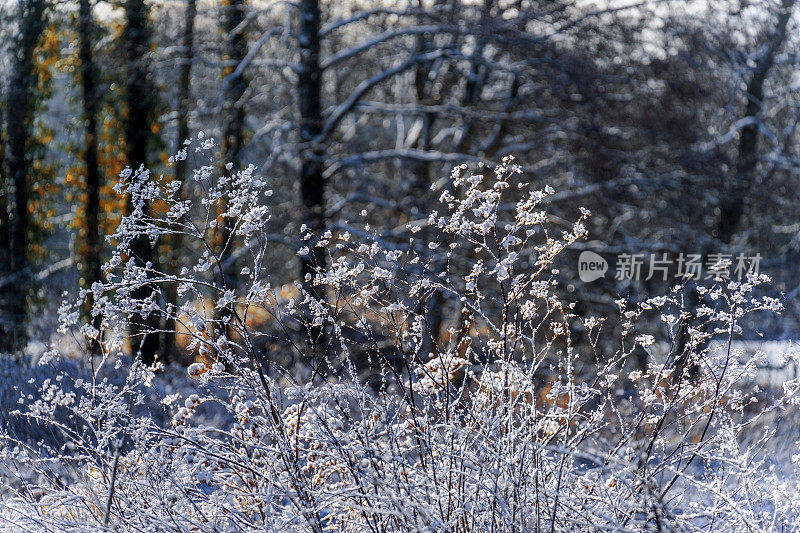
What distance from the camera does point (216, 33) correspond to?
948 centimetres

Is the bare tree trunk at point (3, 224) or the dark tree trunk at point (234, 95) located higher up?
the dark tree trunk at point (234, 95)

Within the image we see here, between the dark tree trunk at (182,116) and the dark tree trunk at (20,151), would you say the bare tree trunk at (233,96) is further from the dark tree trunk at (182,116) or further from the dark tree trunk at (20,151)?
the dark tree trunk at (20,151)

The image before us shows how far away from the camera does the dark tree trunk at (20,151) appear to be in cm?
826

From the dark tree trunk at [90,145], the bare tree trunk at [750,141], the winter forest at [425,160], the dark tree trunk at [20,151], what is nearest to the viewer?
the winter forest at [425,160]

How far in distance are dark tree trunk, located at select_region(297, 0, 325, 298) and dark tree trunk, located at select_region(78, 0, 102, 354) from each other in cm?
211

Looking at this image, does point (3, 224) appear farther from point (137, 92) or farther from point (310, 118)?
point (310, 118)

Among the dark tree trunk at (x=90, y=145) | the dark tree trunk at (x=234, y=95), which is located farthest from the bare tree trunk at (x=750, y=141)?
the dark tree trunk at (x=90, y=145)

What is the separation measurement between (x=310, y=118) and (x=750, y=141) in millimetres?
5956

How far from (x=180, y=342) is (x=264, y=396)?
6772 mm

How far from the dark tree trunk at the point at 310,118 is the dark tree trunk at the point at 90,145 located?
2.11 meters

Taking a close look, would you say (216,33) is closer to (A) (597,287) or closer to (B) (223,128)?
(B) (223,128)

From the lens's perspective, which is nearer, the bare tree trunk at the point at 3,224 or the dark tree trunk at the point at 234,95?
the dark tree trunk at the point at 234,95

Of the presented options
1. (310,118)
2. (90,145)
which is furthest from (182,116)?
(310,118)

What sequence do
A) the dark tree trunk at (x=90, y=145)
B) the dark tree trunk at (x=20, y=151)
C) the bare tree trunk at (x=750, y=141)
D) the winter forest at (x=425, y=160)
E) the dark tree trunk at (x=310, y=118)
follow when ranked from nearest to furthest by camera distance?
the winter forest at (x=425, y=160), the dark tree trunk at (x=90, y=145), the dark tree trunk at (x=310, y=118), the dark tree trunk at (x=20, y=151), the bare tree trunk at (x=750, y=141)
